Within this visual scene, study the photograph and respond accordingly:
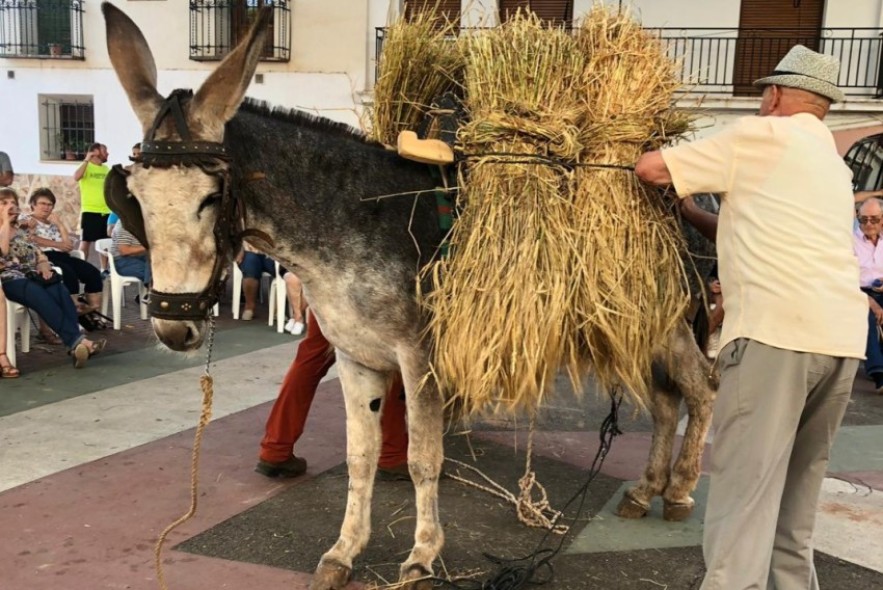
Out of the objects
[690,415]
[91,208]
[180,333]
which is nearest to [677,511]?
[690,415]

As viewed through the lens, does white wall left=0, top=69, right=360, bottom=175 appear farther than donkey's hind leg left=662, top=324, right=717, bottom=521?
Yes

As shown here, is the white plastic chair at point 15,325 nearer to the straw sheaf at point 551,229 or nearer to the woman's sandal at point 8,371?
the woman's sandal at point 8,371

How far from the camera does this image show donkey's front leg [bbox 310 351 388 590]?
3.42m

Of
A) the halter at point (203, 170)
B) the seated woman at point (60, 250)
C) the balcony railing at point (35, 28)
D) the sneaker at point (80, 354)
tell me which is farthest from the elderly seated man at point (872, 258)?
the balcony railing at point (35, 28)

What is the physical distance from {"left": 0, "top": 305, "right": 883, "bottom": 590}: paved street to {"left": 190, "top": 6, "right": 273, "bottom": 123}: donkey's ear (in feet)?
6.30

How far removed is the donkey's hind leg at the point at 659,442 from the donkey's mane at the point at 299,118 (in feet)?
6.53

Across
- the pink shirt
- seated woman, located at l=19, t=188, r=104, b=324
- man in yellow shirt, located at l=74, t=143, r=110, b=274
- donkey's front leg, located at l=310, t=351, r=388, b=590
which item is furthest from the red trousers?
man in yellow shirt, located at l=74, t=143, r=110, b=274

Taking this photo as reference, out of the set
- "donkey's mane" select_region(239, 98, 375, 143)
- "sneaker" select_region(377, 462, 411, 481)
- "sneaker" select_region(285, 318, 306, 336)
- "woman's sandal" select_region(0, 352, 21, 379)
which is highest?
"donkey's mane" select_region(239, 98, 375, 143)

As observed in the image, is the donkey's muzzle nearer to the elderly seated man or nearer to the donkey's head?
the donkey's head

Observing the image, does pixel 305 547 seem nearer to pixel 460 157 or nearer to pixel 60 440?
pixel 460 157

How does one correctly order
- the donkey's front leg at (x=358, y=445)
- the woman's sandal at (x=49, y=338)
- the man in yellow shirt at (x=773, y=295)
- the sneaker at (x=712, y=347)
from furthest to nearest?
1. the woman's sandal at (x=49, y=338)
2. the sneaker at (x=712, y=347)
3. the donkey's front leg at (x=358, y=445)
4. the man in yellow shirt at (x=773, y=295)

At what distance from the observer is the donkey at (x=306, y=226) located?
2779 millimetres

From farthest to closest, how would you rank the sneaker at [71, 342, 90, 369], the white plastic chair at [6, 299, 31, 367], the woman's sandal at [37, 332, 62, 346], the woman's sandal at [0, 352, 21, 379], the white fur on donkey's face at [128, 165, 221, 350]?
the woman's sandal at [37, 332, 62, 346], the sneaker at [71, 342, 90, 369], the white plastic chair at [6, 299, 31, 367], the woman's sandal at [0, 352, 21, 379], the white fur on donkey's face at [128, 165, 221, 350]

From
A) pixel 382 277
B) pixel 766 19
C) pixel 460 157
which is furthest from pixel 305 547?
pixel 766 19
